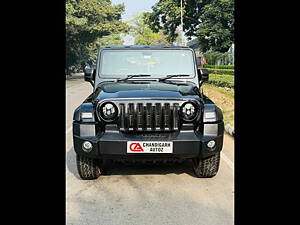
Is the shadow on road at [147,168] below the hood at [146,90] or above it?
below

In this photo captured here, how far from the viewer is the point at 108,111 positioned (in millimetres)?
4223

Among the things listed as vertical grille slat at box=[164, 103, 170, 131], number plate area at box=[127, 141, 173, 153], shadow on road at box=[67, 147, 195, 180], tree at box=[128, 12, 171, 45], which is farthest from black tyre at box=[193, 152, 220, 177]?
tree at box=[128, 12, 171, 45]

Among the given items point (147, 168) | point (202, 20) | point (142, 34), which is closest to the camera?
point (147, 168)

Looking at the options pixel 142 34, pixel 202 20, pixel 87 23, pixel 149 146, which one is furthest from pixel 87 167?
pixel 142 34

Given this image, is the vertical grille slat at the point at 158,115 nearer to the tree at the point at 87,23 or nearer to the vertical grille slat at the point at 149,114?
the vertical grille slat at the point at 149,114

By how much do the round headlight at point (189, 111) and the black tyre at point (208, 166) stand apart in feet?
2.23

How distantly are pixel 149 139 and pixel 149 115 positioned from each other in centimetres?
30

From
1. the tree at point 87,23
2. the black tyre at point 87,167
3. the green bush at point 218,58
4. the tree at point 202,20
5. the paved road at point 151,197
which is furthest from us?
the tree at point 87,23

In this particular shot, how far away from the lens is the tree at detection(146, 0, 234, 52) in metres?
29.0

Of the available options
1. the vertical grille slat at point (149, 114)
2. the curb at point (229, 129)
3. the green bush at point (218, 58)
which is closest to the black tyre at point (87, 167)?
the vertical grille slat at point (149, 114)

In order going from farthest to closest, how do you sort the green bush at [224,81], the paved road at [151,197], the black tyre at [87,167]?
1. the green bush at [224,81]
2. the black tyre at [87,167]
3. the paved road at [151,197]

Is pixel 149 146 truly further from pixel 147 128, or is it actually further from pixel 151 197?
pixel 151 197

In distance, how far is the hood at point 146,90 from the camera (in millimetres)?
4303

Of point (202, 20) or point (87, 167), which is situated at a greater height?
point (202, 20)
